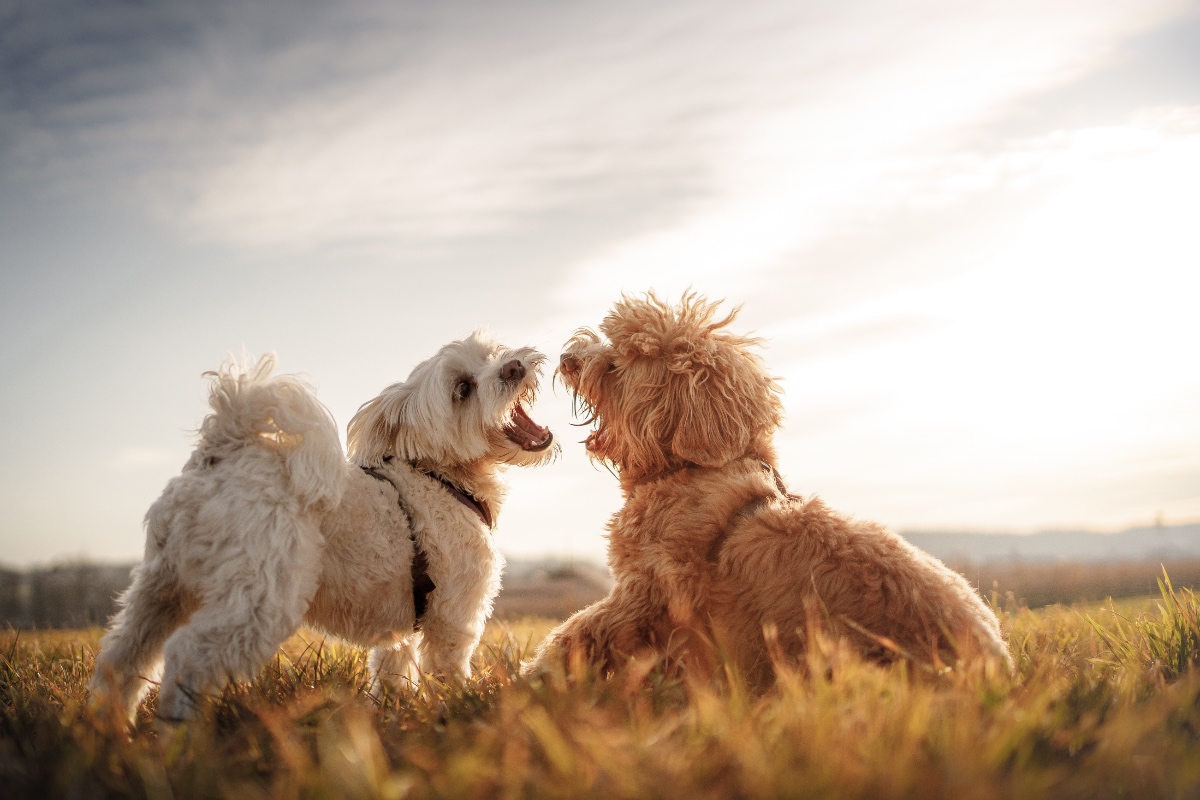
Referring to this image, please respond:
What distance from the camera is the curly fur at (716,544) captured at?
349 cm

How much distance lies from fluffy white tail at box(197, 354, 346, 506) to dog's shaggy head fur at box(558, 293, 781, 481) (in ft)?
5.25

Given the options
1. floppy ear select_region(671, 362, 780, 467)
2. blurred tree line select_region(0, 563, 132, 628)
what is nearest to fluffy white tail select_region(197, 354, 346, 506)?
floppy ear select_region(671, 362, 780, 467)

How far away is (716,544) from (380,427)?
8.49ft

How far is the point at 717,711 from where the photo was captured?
2752 millimetres

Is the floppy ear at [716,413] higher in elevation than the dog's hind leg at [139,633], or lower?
higher

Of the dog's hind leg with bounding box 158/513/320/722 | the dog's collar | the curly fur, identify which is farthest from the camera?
the dog's collar

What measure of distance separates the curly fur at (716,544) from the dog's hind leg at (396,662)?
102 centimetres

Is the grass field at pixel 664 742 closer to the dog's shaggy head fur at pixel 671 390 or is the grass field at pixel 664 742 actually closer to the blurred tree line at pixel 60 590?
the dog's shaggy head fur at pixel 671 390

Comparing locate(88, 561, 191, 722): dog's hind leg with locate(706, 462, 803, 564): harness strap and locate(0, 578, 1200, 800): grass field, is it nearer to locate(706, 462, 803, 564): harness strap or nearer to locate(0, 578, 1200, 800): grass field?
locate(0, 578, 1200, 800): grass field

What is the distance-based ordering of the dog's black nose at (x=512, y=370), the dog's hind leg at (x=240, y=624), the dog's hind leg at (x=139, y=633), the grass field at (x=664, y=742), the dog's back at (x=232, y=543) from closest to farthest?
the grass field at (x=664, y=742) < the dog's hind leg at (x=240, y=624) < the dog's back at (x=232, y=543) < the dog's hind leg at (x=139, y=633) < the dog's black nose at (x=512, y=370)

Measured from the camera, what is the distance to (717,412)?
4.40m

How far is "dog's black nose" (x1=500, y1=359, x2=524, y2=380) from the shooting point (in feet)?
17.2

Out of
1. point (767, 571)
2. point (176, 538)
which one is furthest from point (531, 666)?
point (176, 538)

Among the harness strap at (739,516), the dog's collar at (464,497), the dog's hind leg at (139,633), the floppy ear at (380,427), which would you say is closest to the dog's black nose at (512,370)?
the floppy ear at (380,427)
